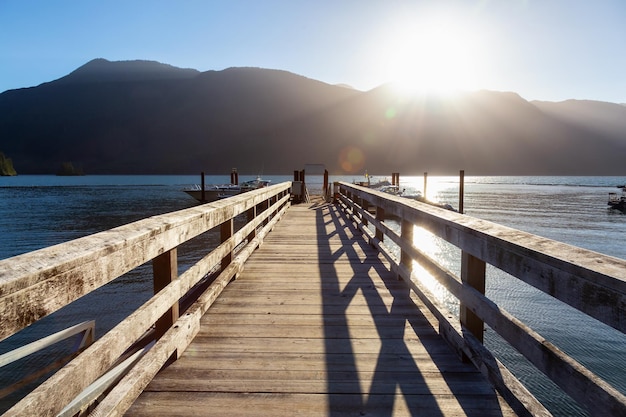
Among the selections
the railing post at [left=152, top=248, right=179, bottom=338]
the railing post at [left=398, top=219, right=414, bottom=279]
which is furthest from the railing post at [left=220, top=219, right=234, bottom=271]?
the railing post at [left=398, top=219, right=414, bottom=279]

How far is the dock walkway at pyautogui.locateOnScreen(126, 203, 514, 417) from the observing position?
2225mm

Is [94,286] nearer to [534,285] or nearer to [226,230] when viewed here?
[534,285]

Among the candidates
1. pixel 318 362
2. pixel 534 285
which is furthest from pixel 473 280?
pixel 318 362

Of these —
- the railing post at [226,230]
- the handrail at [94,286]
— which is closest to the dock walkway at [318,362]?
the handrail at [94,286]

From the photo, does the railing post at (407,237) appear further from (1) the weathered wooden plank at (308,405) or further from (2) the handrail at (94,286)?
(2) the handrail at (94,286)

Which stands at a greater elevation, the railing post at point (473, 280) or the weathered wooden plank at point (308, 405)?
the railing post at point (473, 280)

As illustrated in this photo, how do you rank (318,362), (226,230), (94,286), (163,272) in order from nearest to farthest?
1. (94,286)
2. (163,272)
3. (318,362)
4. (226,230)

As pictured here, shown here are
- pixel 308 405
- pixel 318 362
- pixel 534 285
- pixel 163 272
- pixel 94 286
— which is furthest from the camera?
pixel 318 362

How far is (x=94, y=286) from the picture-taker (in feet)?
5.30

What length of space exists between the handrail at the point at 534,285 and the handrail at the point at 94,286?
6.52ft

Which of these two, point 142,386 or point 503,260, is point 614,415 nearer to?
point 503,260

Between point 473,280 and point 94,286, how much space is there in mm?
2357

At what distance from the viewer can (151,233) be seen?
2215 mm

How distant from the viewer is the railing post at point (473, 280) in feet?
8.45
